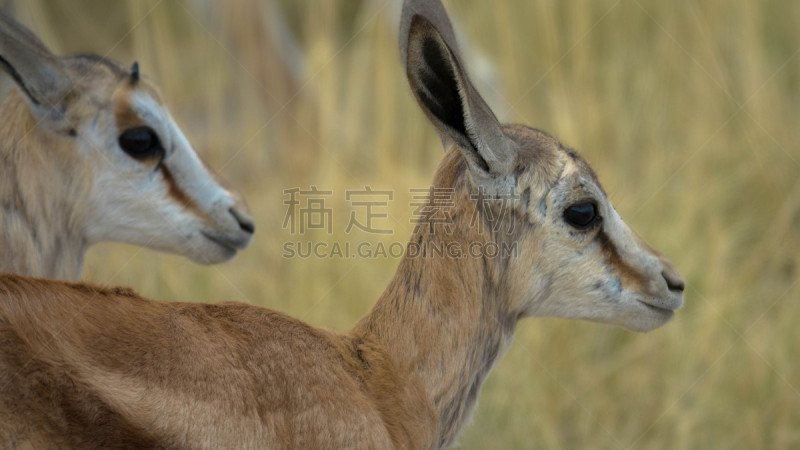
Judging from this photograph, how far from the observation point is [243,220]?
3984 millimetres

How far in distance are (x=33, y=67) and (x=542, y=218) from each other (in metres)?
1.98

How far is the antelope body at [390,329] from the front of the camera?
211 centimetres

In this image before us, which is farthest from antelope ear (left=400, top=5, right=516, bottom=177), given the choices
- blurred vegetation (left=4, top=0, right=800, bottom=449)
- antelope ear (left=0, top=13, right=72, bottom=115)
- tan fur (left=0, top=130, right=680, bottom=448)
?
blurred vegetation (left=4, top=0, right=800, bottom=449)

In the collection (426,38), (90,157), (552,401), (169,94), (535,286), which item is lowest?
(552,401)

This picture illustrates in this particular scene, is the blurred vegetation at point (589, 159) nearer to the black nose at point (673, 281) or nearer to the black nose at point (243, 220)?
the black nose at point (243, 220)

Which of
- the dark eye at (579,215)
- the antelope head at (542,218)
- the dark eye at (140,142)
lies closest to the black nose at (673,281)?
the antelope head at (542,218)

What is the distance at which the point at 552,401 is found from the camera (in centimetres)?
532

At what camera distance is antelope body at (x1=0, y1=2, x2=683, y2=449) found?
2.11m

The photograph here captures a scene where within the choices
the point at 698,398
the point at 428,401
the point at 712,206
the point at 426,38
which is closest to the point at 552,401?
the point at 698,398

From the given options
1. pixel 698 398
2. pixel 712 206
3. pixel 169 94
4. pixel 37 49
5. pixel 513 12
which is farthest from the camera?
pixel 513 12

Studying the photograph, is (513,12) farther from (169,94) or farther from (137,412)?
(137,412)

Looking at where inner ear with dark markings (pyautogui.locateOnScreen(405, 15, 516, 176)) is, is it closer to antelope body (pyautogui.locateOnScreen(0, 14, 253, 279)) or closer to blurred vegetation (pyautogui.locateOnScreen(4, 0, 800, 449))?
antelope body (pyautogui.locateOnScreen(0, 14, 253, 279))

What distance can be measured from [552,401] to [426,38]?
3047mm

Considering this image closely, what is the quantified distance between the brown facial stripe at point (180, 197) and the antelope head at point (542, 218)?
4.19 feet
